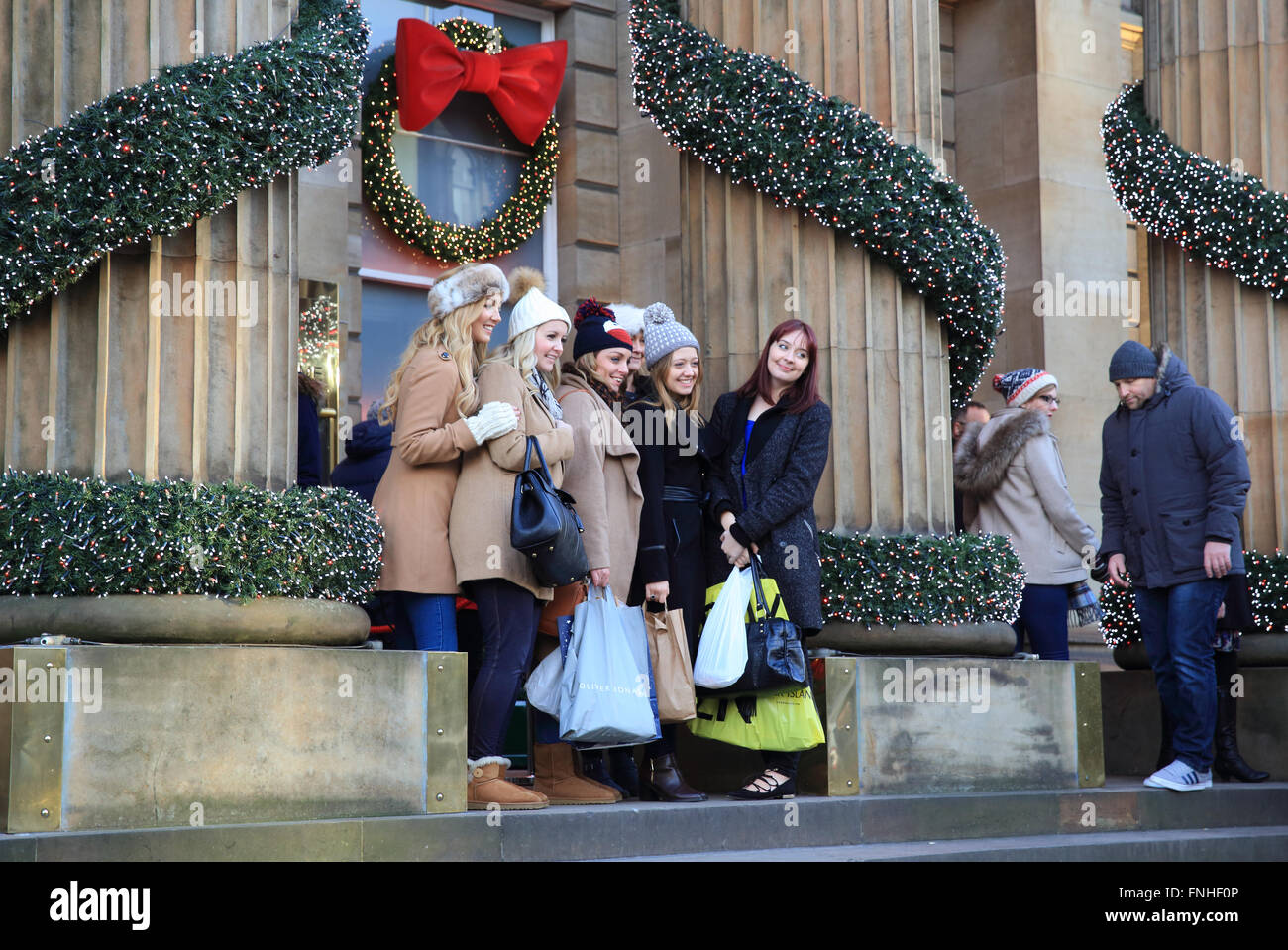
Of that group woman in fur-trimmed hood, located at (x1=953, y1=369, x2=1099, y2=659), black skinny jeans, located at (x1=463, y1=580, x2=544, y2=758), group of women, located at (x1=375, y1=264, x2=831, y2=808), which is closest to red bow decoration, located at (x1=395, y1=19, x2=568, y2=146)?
woman in fur-trimmed hood, located at (x1=953, y1=369, x2=1099, y2=659)

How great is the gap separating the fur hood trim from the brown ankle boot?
3330 millimetres

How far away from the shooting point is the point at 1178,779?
7746mm

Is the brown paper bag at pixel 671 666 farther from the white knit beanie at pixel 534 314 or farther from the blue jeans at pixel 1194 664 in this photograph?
the blue jeans at pixel 1194 664

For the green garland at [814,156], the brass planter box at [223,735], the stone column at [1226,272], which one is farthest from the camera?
the stone column at [1226,272]

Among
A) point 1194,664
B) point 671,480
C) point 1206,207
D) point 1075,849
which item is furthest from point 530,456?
point 1206,207

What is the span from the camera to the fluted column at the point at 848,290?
786 cm

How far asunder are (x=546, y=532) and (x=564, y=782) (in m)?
1.23

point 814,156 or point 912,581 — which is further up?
point 814,156

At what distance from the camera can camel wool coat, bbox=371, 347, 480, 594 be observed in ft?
20.6

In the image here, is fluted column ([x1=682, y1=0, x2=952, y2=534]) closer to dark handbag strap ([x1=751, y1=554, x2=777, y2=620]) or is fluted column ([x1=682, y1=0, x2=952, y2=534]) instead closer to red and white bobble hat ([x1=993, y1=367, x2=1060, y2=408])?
dark handbag strap ([x1=751, y1=554, x2=777, y2=620])

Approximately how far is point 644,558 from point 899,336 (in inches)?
80.7

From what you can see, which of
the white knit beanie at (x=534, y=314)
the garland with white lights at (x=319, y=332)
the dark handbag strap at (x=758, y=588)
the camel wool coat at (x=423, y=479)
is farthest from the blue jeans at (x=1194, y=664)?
the garland with white lights at (x=319, y=332)

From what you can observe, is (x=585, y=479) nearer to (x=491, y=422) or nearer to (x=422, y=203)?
(x=491, y=422)

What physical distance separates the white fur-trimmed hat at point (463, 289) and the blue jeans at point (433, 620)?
119 centimetres
